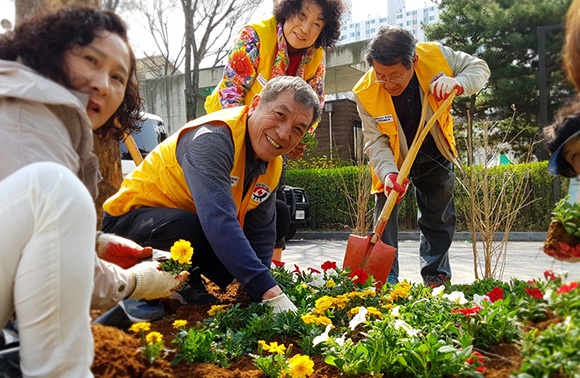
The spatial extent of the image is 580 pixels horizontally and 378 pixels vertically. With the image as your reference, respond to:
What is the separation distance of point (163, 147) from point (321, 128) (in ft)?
51.9

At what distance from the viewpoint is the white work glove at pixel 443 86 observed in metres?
3.51

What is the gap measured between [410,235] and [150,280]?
10.1m

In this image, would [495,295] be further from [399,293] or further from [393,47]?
[393,47]

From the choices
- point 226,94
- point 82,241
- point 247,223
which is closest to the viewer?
point 82,241

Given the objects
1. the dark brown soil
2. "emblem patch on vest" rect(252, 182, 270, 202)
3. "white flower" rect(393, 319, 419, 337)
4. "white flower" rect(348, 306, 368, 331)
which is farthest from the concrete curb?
the dark brown soil

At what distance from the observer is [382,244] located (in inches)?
138

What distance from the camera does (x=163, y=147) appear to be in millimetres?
2762

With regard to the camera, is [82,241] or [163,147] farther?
[163,147]

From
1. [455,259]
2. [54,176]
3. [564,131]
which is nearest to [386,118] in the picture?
[564,131]

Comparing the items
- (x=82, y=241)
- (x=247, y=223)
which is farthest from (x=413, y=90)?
(x=82, y=241)

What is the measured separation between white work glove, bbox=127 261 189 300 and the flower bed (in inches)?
4.1

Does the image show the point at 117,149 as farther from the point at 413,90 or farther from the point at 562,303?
the point at 562,303

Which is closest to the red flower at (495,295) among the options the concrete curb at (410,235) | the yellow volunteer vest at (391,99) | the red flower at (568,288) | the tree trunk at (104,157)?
the red flower at (568,288)

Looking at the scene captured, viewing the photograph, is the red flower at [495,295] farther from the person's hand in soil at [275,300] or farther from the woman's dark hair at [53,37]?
the woman's dark hair at [53,37]
